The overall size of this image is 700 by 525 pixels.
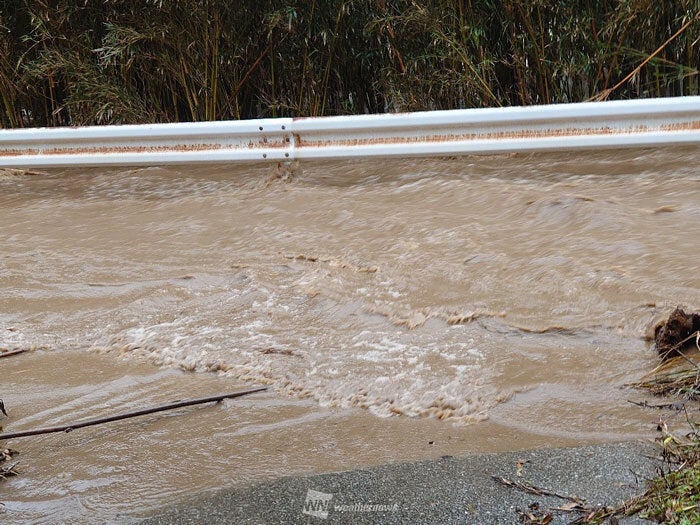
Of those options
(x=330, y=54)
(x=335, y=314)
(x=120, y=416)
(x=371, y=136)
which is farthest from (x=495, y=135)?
(x=120, y=416)

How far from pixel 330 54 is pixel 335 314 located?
3.22 m

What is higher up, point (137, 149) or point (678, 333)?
point (137, 149)

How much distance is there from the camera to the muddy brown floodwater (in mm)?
2639

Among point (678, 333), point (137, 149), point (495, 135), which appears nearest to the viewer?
point (678, 333)

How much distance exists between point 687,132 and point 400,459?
11.1 ft

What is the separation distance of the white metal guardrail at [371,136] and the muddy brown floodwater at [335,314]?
0.29m

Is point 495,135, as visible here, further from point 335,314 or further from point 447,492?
point 447,492

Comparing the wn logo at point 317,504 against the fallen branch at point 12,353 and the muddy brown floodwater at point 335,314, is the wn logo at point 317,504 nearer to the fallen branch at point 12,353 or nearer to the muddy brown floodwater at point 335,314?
the muddy brown floodwater at point 335,314

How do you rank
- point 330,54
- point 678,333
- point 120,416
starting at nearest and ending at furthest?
point 120,416, point 678,333, point 330,54

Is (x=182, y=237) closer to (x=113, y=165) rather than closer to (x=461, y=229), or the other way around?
(x=113, y=165)

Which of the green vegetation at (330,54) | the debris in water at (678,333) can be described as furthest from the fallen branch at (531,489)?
the green vegetation at (330,54)

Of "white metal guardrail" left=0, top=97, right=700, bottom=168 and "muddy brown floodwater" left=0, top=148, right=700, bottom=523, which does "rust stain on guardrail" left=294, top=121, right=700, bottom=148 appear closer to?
"white metal guardrail" left=0, top=97, right=700, bottom=168

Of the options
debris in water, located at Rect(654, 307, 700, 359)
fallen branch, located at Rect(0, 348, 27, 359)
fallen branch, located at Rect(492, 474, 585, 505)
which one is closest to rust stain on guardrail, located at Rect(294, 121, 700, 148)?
debris in water, located at Rect(654, 307, 700, 359)

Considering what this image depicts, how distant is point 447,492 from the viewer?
2.11 metres
